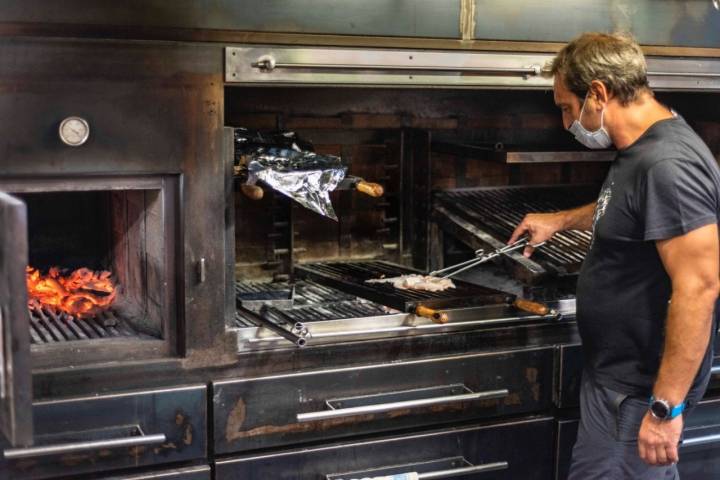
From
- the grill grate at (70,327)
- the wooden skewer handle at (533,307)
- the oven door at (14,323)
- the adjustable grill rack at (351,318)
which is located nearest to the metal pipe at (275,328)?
Answer: the adjustable grill rack at (351,318)

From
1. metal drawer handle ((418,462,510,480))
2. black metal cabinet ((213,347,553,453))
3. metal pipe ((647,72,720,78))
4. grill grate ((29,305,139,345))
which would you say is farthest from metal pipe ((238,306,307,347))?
metal pipe ((647,72,720,78))

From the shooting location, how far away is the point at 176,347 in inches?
89.0

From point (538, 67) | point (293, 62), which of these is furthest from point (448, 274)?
point (293, 62)

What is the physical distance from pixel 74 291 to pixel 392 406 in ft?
2.83

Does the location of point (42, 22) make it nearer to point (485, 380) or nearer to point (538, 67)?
point (538, 67)

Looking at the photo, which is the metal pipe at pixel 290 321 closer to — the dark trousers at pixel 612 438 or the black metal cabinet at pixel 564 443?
the dark trousers at pixel 612 438

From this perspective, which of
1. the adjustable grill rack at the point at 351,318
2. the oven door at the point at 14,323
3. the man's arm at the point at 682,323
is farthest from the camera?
the adjustable grill rack at the point at 351,318

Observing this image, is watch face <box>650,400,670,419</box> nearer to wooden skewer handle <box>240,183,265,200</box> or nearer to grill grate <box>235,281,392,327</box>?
grill grate <box>235,281,392,327</box>

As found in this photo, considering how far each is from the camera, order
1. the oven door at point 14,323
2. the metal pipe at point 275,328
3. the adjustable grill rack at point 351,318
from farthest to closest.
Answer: the adjustable grill rack at point 351,318, the metal pipe at point 275,328, the oven door at point 14,323

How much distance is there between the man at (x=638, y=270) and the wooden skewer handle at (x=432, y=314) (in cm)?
33

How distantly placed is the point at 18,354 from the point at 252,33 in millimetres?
971

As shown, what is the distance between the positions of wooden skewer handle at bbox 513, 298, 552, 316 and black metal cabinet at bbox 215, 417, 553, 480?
310 mm

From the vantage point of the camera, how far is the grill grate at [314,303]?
243 centimetres

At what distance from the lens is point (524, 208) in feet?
10.2
